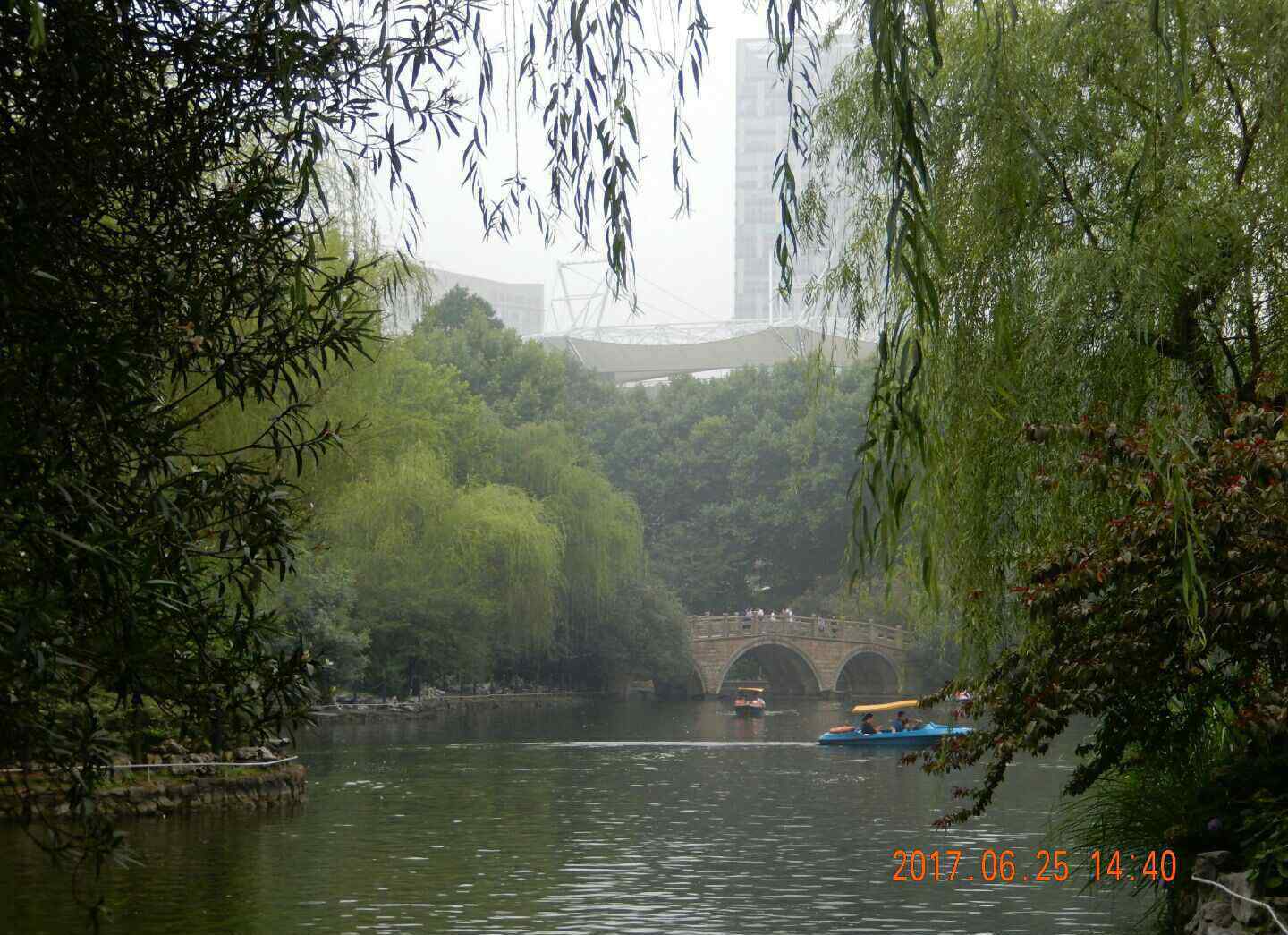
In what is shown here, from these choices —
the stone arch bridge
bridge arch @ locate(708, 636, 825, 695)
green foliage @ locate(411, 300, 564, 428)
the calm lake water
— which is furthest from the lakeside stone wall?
bridge arch @ locate(708, 636, 825, 695)

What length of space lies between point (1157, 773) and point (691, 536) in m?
45.8

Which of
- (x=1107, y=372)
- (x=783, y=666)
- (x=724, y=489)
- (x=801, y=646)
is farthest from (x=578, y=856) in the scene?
(x=724, y=489)

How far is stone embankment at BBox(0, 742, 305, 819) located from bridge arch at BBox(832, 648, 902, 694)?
3386 centimetres

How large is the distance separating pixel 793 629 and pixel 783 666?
169 inches

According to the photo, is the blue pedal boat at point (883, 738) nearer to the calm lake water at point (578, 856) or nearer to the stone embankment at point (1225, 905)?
the calm lake water at point (578, 856)

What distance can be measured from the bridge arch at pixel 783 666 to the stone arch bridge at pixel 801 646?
29 mm

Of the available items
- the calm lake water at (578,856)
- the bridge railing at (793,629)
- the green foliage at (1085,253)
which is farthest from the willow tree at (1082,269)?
the bridge railing at (793,629)

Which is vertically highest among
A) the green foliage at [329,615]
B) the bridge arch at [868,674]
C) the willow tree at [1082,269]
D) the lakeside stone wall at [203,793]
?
the willow tree at [1082,269]

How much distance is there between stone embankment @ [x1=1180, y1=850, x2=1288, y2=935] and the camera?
6570 mm

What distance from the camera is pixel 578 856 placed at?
13422 mm

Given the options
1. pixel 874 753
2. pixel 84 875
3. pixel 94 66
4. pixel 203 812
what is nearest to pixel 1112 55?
pixel 94 66

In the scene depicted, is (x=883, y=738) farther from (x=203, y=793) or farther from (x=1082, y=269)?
(x=1082, y=269)

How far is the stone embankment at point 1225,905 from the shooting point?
259 inches

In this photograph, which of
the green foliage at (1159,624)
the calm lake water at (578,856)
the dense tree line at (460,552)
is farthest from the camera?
the dense tree line at (460,552)
